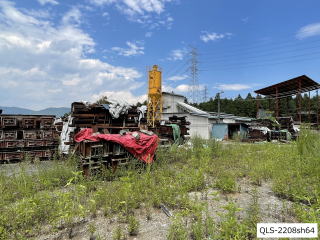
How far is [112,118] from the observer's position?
8.13 meters

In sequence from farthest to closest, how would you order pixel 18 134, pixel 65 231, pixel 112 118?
1. pixel 18 134
2. pixel 112 118
3. pixel 65 231

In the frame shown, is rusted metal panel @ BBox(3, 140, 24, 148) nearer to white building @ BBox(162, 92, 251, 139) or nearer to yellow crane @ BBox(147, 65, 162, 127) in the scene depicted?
yellow crane @ BBox(147, 65, 162, 127)

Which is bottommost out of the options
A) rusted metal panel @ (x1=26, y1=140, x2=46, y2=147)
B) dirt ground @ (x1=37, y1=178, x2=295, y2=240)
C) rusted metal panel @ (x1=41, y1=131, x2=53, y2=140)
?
dirt ground @ (x1=37, y1=178, x2=295, y2=240)

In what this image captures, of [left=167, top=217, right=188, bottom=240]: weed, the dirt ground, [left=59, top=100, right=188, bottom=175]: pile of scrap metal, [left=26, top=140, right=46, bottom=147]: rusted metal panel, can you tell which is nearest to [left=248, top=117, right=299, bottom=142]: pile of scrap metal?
[left=59, top=100, right=188, bottom=175]: pile of scrap metal

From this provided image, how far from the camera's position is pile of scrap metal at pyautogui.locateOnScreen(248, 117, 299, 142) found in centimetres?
1864

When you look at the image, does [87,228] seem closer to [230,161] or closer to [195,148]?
[230,161]

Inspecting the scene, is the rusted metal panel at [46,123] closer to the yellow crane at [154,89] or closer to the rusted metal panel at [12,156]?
the rusted metal panel at [12,156]

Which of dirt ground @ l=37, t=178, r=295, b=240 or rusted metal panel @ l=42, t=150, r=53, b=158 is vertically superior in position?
rusted metal panel @ l=42, t=150, r=53, b=158

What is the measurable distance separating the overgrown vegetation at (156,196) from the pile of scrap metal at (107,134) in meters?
0.52

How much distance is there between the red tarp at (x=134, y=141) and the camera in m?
5.43

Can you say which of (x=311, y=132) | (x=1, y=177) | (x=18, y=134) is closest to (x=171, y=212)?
(x=1, y=177)

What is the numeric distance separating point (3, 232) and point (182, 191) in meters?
2.91

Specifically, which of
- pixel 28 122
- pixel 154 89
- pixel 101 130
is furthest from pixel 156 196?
pixel 154 89

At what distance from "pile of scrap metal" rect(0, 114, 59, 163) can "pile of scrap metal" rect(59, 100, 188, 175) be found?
97 cm
